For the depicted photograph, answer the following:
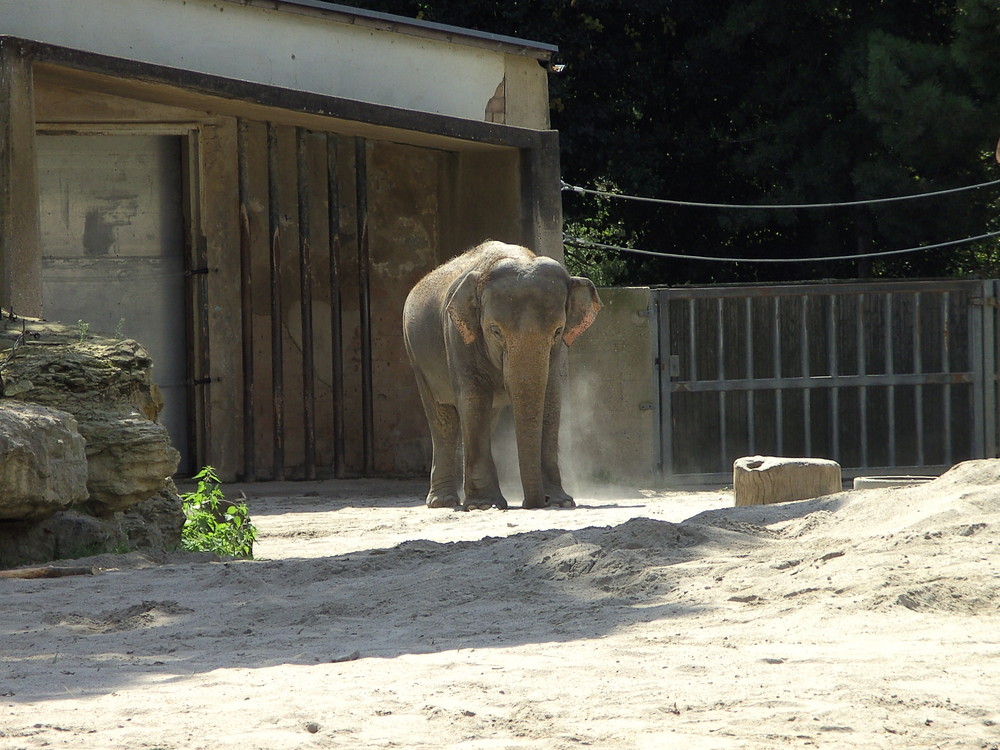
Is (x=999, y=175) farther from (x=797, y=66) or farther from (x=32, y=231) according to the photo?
(x=32, y=231)

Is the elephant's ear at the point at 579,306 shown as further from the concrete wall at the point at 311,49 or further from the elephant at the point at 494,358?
the concrete wall at the point at 311,49

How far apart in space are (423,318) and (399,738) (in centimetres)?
757

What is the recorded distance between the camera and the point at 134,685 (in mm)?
4309

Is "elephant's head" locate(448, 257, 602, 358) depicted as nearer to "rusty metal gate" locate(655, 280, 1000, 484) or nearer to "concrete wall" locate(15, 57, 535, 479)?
"concrete wall" locate(15, 57, 535, 479)

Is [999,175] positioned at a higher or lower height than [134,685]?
higher

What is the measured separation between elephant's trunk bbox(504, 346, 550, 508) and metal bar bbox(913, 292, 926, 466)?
14.8 ft

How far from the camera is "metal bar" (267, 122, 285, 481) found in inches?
500

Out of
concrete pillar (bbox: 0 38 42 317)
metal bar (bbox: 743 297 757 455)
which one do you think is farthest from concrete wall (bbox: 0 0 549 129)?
metal bar (bbox: 743 297 757 455)

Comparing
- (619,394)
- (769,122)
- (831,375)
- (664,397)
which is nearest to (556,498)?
(619,394)

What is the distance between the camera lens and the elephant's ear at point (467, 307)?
1003 centimetres

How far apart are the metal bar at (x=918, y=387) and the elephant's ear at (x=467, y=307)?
479 cm

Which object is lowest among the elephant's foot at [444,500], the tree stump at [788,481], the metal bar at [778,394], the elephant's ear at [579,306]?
the elephant's foot at [444,500]

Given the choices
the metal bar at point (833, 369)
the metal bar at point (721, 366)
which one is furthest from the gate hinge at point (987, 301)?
the metal bar at point (721, 366)

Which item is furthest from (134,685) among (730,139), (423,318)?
(730,139)
